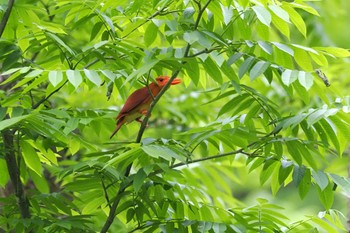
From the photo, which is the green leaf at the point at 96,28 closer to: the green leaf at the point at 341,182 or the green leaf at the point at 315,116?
the green leaf at the point at 315,116

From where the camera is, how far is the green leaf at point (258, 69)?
2.43m

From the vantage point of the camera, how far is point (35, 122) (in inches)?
96.7

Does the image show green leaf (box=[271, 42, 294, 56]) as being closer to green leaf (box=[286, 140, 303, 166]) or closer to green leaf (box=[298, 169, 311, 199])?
green leaf (box=[286, 140, 303, 166])

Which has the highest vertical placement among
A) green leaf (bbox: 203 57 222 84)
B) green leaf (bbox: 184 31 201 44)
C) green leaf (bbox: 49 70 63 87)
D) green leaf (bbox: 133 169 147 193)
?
green leaf (bbox: 184 31 201 44)

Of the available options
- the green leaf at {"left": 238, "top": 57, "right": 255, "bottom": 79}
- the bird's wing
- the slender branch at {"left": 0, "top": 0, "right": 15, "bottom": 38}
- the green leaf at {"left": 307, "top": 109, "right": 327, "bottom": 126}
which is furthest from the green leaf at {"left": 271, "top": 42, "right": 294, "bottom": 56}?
the slender branch at {"left": 0, "top": 0, "right": 15, "bottom": 38}

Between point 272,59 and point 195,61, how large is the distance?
1.13 ft

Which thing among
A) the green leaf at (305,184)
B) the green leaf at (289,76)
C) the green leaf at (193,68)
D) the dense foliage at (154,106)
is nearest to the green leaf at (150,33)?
the dense foliage at (154,106)

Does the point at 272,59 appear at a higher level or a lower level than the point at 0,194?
higher

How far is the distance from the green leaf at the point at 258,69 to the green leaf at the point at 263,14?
161 millimetres

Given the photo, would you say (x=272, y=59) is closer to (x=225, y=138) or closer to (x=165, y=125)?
(x=225, y=138)

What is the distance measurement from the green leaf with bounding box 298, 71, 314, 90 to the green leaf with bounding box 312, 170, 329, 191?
15.3 inches

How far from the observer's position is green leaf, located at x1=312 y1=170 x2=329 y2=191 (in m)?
2.57

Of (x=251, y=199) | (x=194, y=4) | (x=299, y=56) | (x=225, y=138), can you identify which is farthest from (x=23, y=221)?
(x=251, y=199)

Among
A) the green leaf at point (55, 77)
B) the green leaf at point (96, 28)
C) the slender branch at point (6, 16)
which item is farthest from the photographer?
the green leaf at point (96, 28)
